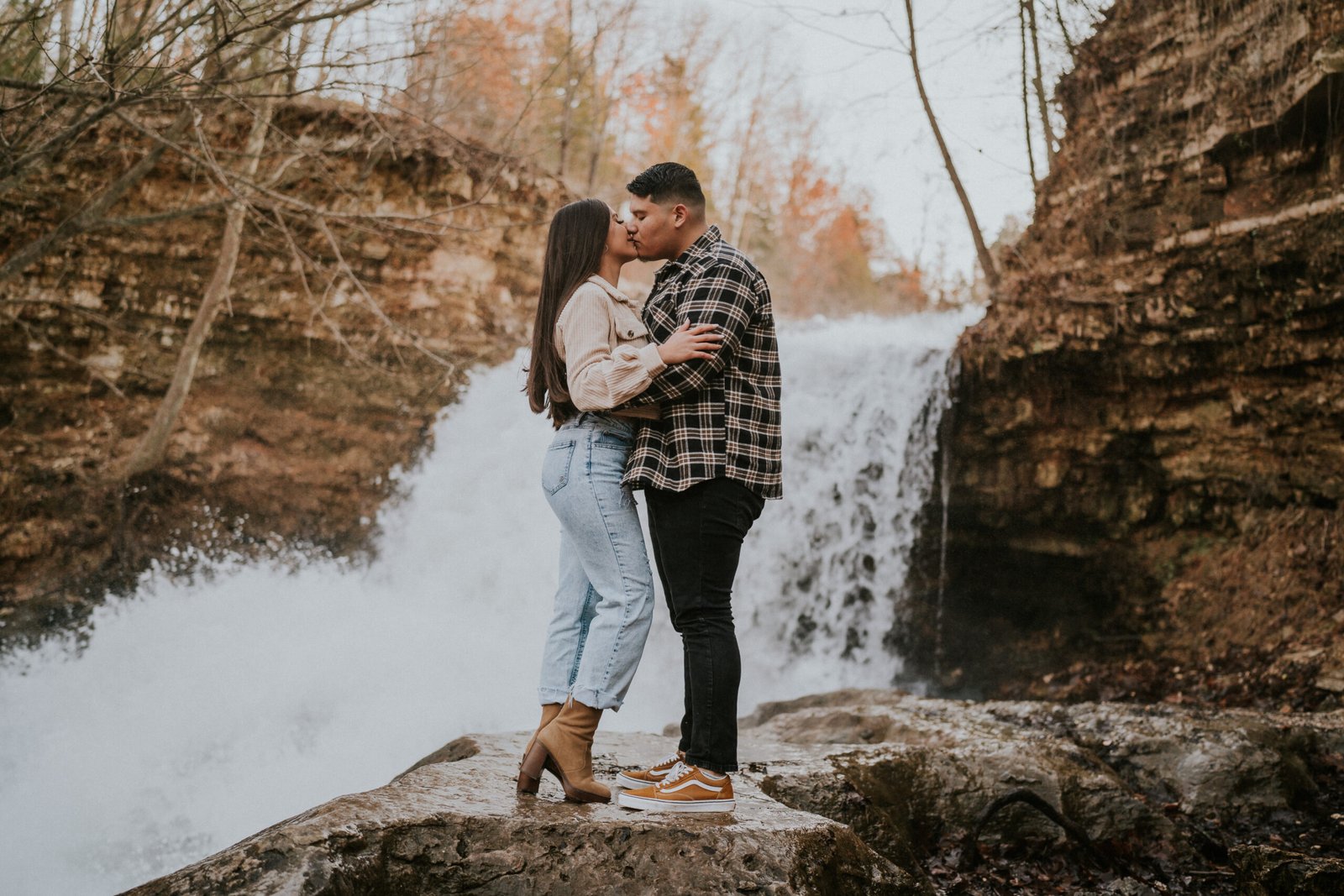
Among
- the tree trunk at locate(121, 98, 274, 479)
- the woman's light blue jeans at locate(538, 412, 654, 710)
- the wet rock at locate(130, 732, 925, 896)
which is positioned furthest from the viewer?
the tree trunk at locate(121, 98, 274, 479)

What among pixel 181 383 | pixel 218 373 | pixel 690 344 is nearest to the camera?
pixel 690 344

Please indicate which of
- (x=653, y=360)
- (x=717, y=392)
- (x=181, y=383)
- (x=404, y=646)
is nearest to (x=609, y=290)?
(x=653, y=360)

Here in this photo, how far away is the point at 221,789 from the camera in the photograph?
23.0 ft

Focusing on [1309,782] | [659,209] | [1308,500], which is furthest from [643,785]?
[1308,500]

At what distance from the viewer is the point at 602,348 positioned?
9.23ft

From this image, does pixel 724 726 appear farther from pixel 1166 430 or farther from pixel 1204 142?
pixel 1204 142

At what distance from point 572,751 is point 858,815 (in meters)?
1.37

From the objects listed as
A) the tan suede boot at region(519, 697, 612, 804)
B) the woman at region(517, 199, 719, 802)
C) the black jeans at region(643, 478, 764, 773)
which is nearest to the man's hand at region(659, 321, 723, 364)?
the woman at region(517, 199, 719, 802)

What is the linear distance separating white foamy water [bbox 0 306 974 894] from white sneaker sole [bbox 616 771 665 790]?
4.67 m

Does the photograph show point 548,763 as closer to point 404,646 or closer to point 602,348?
point 602,348

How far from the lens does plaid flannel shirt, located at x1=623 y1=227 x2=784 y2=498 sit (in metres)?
2.81

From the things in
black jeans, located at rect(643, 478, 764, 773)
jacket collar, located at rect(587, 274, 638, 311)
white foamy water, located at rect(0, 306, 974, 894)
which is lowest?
white foamy water, located at rect(0, 306, 974, 894)

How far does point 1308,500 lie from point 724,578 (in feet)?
22.8

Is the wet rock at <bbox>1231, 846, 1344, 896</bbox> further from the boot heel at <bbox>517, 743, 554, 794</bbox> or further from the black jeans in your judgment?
the boot heel at <bbox>517, 743, 554, 794</bbox>
